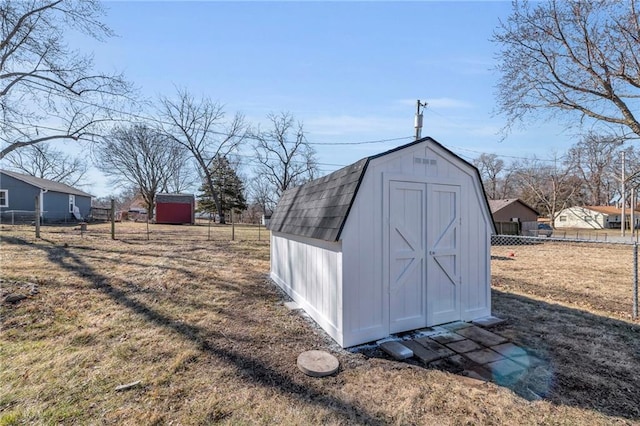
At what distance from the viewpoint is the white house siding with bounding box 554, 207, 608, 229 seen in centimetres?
4394

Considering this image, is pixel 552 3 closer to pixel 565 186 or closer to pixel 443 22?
pixel 443 22

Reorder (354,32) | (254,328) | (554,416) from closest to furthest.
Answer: (554,416) < (254,328) < (354,32)

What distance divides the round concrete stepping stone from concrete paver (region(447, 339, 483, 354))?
5.02 ft

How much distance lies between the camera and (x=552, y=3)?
11.2m

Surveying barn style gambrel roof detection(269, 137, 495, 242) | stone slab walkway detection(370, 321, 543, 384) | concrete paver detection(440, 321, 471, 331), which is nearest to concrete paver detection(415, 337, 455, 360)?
stone slab walkway detection(370, 321, 543, 384)

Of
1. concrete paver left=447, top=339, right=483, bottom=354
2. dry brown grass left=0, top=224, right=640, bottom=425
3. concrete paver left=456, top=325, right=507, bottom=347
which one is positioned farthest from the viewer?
concrete paver left=456, top=325, right=507, bottom=347

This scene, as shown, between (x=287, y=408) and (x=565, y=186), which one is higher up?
(x=565, y=186)

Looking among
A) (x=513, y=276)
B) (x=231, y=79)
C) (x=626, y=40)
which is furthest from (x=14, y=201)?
(x=626, y=40)

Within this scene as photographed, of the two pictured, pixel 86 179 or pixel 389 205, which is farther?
pixel 86 179

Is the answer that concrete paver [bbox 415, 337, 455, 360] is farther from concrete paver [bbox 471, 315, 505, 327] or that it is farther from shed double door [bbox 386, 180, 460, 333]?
concrete paver [bbox 471, 315, 505, 327]

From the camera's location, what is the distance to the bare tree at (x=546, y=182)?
35469 millimetres

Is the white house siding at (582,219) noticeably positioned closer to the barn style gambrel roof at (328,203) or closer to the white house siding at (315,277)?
the barn style gambrel roof at (328,203)

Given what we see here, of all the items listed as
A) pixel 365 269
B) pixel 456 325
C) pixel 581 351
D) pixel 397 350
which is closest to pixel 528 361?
pixel 581 351

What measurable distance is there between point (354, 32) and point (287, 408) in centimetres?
888
